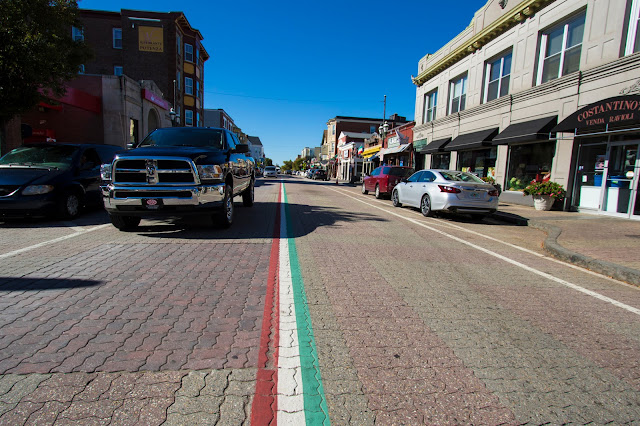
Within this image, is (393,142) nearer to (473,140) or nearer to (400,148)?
(400,148)

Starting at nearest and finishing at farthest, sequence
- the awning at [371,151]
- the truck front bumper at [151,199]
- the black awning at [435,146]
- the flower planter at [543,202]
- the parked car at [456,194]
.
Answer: the truck front bumper at [151,199]
the parked car at [456,194]
the flower planter at [543,202]
the black awning at [435,146]
the awning at [371,151]

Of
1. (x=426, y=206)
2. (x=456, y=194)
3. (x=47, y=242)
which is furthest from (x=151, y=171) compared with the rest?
(x=426, y=206)

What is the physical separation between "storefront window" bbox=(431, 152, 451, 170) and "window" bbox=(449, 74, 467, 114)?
274 cm

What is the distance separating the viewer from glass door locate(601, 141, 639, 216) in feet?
35.0

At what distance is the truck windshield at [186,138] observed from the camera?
811 centimetres

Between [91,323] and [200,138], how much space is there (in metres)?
5.97

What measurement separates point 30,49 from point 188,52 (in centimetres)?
3135

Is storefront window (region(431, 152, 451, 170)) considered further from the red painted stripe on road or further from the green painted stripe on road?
the red painted stripe on road

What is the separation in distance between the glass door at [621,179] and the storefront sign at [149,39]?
35291 mm

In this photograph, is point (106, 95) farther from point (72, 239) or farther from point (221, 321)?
point (221, 321)

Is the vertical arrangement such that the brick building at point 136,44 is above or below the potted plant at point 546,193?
above

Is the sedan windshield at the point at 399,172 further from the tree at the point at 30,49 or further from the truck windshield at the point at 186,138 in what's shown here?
the tree at the point at 30,49

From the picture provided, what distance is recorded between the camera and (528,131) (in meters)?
13.8

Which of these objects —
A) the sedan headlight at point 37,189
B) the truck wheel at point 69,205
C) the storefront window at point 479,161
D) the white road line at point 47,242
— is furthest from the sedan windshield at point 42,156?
the storefront window at point 479,161
